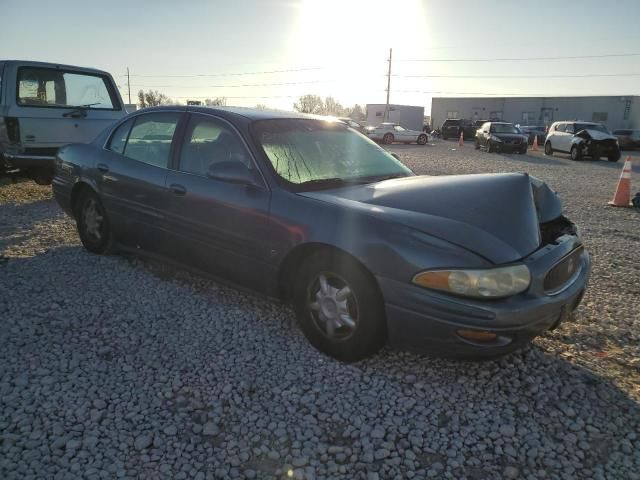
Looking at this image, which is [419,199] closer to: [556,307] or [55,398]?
[556,307]

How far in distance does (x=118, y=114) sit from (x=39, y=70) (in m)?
1.22

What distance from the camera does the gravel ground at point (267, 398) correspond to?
2.14 meters

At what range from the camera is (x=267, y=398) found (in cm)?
260

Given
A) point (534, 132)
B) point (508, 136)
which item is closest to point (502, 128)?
point (508, 136)

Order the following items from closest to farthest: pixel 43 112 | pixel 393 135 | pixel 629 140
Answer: pixel 43 112
pixel 629 140
pixel 393 135

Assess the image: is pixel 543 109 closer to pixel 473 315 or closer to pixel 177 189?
pixel 177 189

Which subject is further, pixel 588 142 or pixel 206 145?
pixel 588 142

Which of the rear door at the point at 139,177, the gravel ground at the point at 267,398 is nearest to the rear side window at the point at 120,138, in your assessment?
the rear door at the point at 139,177

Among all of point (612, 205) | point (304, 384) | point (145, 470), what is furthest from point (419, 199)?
point (612, 205)

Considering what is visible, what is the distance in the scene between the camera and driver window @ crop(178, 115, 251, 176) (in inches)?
139

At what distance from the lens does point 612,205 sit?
8734 mm

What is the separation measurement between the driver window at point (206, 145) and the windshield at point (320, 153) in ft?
0.67

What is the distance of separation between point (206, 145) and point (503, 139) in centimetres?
2089

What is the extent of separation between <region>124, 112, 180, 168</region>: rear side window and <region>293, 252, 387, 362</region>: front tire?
5.58ft
